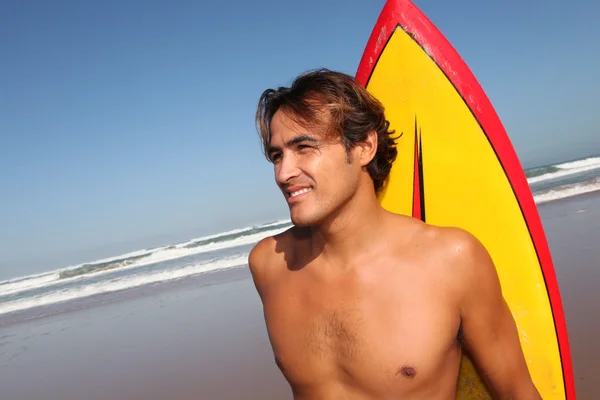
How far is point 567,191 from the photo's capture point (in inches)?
475

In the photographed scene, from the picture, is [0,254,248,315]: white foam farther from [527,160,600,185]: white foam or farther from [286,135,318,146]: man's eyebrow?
[527,160,600,185]: white foam

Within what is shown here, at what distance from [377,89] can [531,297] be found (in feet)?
3.92

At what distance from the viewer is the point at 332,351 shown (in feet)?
5.61

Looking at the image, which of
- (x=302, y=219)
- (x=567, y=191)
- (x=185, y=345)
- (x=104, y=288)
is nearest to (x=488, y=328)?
(x=302, y=219)

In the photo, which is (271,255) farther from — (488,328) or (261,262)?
(488,328)

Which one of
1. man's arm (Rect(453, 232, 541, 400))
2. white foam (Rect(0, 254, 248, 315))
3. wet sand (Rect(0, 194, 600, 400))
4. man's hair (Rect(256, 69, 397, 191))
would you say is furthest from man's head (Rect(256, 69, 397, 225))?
white foam (Rect(0, 254, 248, 315))

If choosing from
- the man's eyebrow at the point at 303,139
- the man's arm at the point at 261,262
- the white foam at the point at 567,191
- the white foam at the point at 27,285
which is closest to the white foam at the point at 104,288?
the white foam at the point at 27,285

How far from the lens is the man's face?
1736 mm

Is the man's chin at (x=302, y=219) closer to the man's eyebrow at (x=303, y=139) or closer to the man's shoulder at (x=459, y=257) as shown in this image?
the man's eyebrow at (x=303, y=139)

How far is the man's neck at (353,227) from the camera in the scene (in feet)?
5.96

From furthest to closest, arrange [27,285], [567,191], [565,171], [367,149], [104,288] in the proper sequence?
[565,171] < [27,285] < [104,288] < [567,191] < [367,149]

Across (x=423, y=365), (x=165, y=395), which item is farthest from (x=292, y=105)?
(x=165, y=395)

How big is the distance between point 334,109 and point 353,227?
465mm

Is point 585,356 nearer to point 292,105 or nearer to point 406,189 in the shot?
point 406,189
